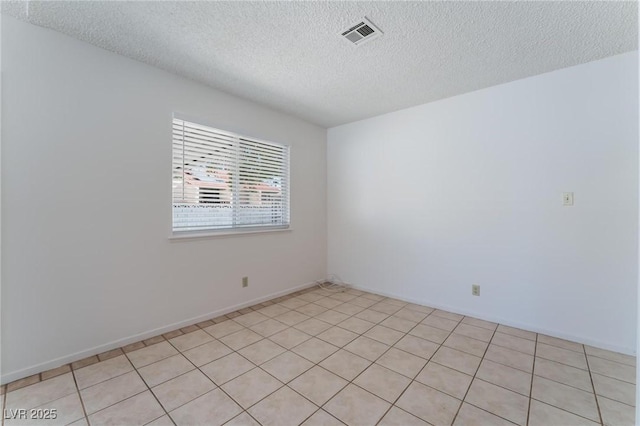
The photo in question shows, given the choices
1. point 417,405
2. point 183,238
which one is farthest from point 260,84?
point 417,405

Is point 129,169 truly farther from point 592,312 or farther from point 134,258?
point 592,312

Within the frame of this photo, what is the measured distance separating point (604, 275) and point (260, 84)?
142 inches

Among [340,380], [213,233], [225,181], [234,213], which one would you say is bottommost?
[340,380]

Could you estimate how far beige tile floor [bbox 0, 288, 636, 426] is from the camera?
1.55 meters

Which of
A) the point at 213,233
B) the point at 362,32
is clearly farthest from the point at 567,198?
the point at 213,233

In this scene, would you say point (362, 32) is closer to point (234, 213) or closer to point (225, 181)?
point (225, 181)

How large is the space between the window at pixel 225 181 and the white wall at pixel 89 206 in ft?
0.48

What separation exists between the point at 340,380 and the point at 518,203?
2376mm

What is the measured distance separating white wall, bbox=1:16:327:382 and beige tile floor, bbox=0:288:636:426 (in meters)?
0.27

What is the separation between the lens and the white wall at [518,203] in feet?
7.36

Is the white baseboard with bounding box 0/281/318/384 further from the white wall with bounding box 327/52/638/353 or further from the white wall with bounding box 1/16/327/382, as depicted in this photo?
the white wall with bounding box 327/52/638/353

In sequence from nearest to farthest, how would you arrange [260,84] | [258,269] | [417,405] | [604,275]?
[417,405], [604,275], [260,84], [258,269]

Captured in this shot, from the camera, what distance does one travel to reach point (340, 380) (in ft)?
6.12

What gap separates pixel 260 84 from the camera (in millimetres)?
2789
